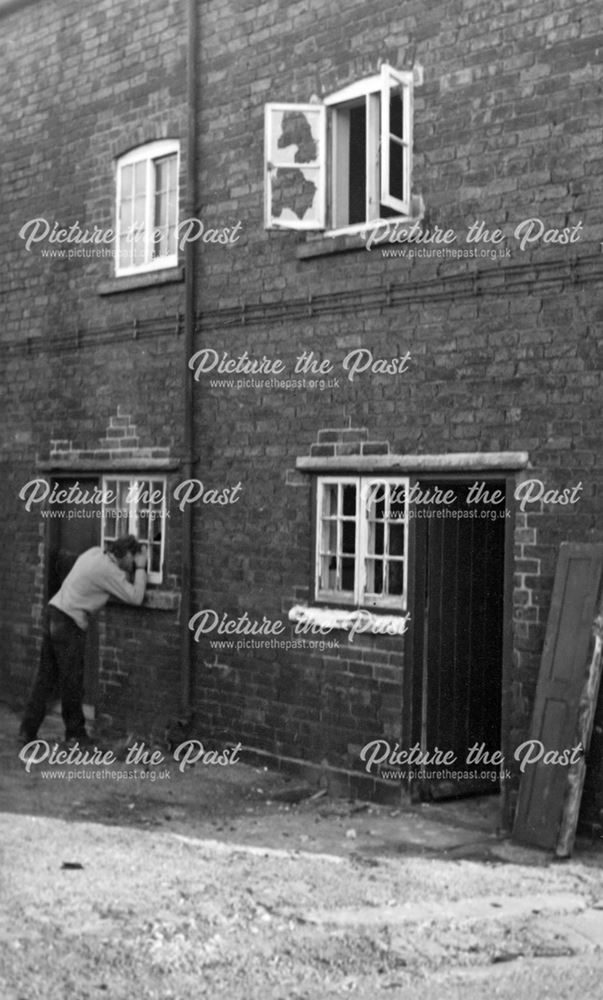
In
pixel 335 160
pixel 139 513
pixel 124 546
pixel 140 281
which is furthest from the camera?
pixel 139 513

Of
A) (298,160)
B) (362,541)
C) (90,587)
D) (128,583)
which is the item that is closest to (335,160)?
(298,160)

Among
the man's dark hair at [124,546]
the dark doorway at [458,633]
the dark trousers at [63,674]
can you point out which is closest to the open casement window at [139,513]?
the man's dark hair at [124,546]

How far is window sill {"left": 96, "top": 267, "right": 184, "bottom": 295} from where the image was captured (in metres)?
11.7

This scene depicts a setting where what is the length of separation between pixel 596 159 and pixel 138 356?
5.06m

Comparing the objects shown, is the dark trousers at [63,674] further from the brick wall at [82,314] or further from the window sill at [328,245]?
the window sill at [328,245]

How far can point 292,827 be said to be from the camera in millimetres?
9031

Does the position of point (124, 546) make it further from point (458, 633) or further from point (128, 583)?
point (458, 633)

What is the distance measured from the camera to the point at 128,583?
11.7 meters

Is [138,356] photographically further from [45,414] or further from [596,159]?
[596,159]

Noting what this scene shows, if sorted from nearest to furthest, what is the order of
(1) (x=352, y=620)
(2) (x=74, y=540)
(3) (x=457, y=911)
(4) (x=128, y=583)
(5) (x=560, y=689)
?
(3) (x=457, y=911) < (5) (x=560, y=689) < (1) (x=352, y=620) < (4) (x=128, y=583) < (2) (x=74, y=540)

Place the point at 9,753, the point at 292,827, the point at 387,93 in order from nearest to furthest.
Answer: the point at 292,827, the point at 387,93, the point at 9,753

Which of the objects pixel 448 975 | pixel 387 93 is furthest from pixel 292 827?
pixel 387 93

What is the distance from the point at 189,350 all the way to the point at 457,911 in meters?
6.01

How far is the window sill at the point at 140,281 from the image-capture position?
11695 mm
